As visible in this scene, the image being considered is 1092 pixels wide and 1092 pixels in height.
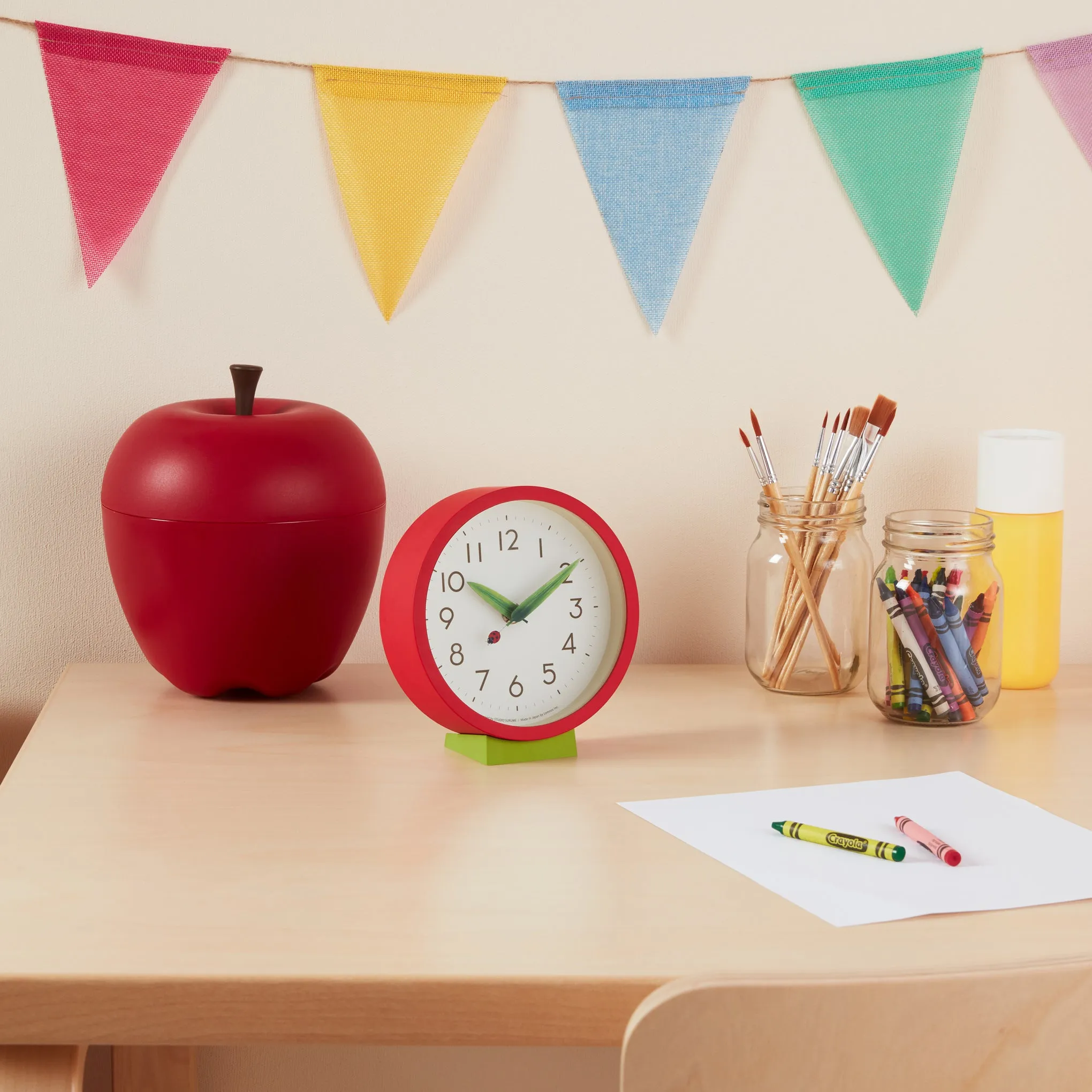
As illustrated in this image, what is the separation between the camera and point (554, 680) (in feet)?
3.25

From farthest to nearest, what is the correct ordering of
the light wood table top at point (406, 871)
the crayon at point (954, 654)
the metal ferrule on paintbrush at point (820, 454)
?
the metal ferrule on paintbrush at point (820, 454) → the crayon at point (954, 654) → the light wood table top at point (406, 871)

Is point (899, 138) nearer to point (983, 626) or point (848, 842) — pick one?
point (983, 626)

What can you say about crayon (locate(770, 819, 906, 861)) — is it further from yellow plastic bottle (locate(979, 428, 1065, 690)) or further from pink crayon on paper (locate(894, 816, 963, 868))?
yellow plastic bottle (locate(979, 428, 1065, 690))

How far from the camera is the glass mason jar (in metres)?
1.12

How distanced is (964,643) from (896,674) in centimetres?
6

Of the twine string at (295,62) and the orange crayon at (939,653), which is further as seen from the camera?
the twine string at (295,62)

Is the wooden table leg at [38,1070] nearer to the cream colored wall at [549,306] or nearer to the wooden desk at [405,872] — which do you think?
the wooden desk at [405,872]

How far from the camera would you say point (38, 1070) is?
2.09ft

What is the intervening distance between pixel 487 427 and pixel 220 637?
347 mm

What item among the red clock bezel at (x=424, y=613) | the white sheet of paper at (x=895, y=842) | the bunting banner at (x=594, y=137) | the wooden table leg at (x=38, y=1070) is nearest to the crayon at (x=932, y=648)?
the white sheet of paper at (x=895, y=842)

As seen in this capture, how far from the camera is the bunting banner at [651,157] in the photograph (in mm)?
1213

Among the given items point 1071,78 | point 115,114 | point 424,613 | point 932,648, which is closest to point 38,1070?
point 424,613

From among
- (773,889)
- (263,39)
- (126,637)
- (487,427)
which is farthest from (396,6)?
(773,889)

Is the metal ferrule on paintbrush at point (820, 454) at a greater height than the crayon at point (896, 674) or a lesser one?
greater
